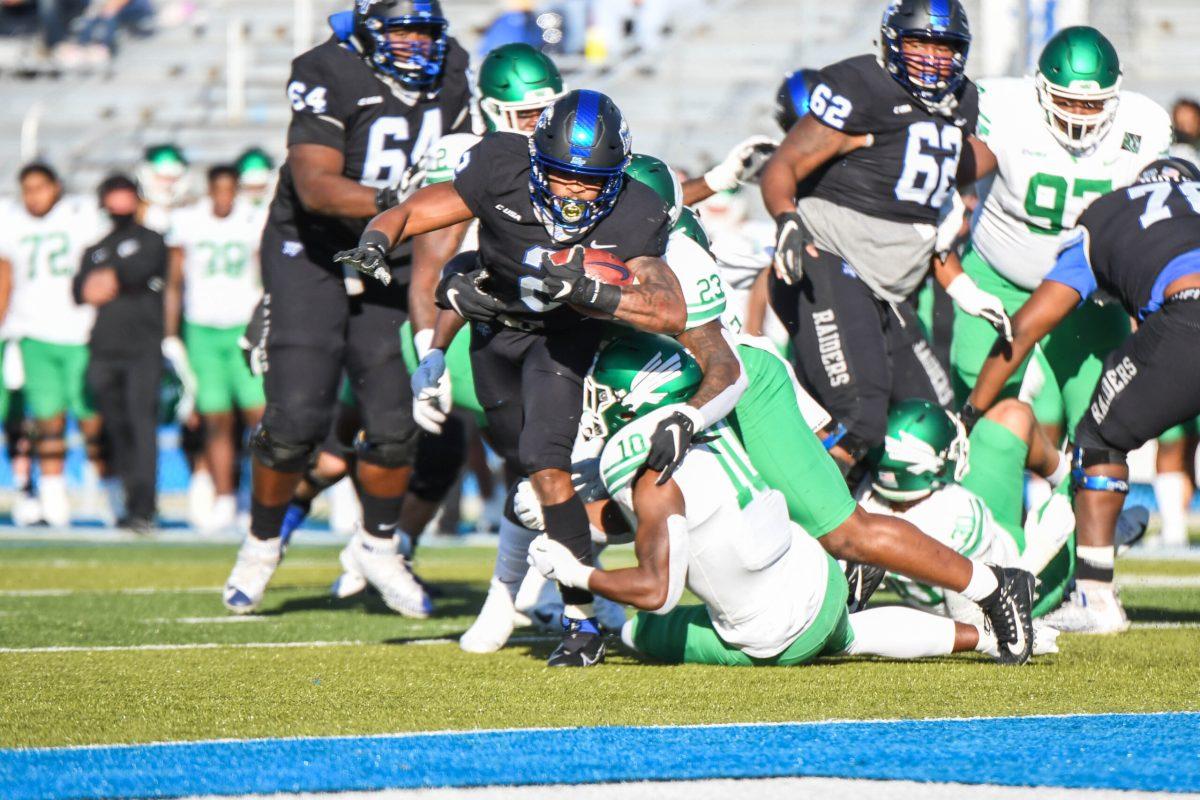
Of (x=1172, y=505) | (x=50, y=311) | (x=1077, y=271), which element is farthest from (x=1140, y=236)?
(x=50, y=311)

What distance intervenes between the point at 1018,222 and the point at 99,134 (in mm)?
11806

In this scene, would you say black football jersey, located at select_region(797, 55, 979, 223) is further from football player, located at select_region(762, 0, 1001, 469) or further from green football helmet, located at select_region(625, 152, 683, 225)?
green football helmet, located at select_region(625, 152, 683, 225)

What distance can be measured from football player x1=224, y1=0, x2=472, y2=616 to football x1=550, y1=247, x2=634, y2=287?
1536 millimetres

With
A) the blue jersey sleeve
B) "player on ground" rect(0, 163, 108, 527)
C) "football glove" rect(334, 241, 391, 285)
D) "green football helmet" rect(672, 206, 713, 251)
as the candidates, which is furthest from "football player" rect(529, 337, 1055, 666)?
"player on ground" rect(0, 163, 108, 527)

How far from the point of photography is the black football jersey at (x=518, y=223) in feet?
14.8

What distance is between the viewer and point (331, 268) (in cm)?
591

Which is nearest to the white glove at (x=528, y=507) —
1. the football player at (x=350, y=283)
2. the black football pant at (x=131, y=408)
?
the football player at (x=350, y=283)

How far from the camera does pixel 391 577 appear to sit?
19.8 ft

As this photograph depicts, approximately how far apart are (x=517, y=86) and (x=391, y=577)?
1682 millimetres

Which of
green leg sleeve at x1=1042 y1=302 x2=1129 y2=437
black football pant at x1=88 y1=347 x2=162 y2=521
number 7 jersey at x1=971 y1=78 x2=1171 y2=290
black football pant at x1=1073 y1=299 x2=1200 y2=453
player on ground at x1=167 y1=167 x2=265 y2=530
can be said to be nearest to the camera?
black football pant at x1=1073 y1=299 x2=1200 y2=453

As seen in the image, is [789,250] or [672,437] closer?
[672,437]

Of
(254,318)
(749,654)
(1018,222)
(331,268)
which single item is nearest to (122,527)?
(254,318)

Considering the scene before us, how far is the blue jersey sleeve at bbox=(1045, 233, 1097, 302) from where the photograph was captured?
5469mm

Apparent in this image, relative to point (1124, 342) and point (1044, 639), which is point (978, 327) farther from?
point (1044, 639)
